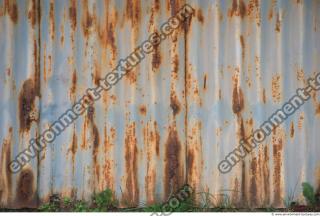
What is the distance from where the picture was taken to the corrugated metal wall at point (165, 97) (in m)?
4.60

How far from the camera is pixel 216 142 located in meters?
4.62

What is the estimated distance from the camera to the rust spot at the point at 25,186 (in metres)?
4.57

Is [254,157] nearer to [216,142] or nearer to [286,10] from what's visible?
A: [216,142]

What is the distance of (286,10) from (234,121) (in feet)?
3.48

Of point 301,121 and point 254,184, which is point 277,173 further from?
point 301,121

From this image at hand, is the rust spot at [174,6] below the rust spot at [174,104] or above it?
above

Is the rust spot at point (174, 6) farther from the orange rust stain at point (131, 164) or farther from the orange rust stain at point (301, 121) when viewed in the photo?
the orange rust stain at point (301, 121)

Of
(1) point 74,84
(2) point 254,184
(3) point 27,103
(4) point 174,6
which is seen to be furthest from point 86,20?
(2) point 254,184

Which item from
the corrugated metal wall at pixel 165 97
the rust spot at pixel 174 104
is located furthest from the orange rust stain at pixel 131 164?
the rust spot at pixel 174 104

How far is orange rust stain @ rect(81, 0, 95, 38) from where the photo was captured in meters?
4.61

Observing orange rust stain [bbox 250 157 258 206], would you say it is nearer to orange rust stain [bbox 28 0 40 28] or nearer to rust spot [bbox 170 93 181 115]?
rust spot [bbox 170 93 181 115]

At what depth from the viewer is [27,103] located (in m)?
4.59

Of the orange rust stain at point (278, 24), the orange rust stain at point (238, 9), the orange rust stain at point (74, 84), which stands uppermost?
the orange rust stain at point (238, 9)

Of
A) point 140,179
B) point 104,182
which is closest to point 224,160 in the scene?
point 140,179
